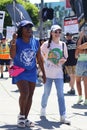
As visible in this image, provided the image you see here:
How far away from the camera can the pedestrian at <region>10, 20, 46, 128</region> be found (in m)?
8.38

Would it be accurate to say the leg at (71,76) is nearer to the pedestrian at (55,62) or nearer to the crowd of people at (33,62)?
the crowd of people at (33,62)

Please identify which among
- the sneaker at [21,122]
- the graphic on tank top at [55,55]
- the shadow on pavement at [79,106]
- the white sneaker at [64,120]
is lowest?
the shadow on pavement at [79,106]

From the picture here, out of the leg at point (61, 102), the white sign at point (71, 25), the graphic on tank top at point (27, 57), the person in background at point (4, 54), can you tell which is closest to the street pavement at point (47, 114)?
the leg at point (61, 102)

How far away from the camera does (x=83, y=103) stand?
450 inches

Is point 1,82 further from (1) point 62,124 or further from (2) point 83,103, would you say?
(1) point 62,124

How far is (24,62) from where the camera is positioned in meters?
8.44

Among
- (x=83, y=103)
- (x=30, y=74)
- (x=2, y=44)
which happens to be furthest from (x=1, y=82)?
(x=30, y=74)

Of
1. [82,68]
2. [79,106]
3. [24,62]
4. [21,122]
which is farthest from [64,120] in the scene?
[82,68]

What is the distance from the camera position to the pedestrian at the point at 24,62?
27.5 ft

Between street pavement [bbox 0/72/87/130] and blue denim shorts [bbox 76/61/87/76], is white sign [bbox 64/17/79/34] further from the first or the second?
blue denim shorts [bbox 76/61/87/76]

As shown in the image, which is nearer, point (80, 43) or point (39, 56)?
point (39, 56)

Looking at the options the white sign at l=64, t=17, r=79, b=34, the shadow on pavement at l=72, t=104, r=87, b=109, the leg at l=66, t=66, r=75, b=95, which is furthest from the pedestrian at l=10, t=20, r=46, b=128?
the white sign at l=64, t=17, r=79, b=34

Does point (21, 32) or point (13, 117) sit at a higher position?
point (21, 32)

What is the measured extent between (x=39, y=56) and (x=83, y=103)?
3023mm
